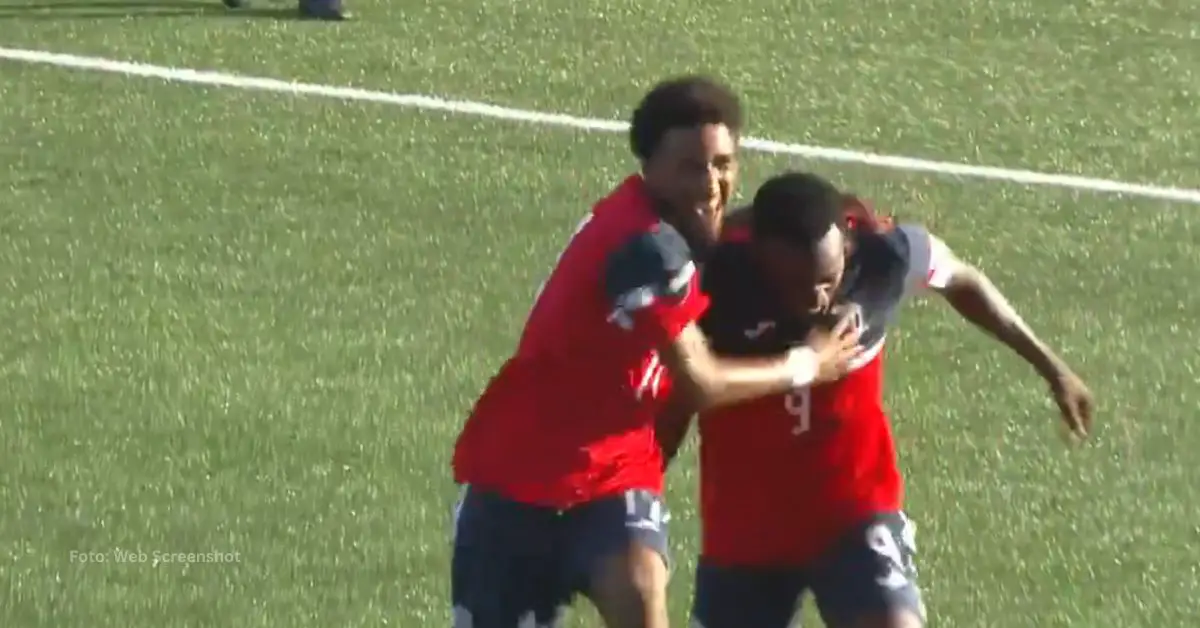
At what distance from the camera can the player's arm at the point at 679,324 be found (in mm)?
6188

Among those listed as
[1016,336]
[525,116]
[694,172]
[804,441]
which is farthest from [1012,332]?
[525,116]

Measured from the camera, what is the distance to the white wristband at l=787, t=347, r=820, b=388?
634 cm

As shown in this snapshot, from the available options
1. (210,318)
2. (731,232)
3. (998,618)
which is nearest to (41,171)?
(210,318)

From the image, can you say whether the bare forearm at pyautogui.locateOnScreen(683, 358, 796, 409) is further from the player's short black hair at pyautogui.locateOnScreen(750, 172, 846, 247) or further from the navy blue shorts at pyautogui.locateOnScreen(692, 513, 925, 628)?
the navy blue shorts at pyautogui.locateOnScreen(692, 513, 925, 628)

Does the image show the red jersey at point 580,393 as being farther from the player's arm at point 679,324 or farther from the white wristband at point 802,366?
the white wristband at point 802,366

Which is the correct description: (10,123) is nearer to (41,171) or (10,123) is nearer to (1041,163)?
(41,171)

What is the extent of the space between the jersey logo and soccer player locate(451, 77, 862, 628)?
0.07 meters

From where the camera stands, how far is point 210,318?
37.4 feet

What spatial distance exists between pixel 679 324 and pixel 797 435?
581 millimetres

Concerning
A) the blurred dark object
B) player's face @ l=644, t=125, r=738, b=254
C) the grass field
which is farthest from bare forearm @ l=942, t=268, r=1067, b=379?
the blurred dark object

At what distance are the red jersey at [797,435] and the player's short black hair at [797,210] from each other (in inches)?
4.6

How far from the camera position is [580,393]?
21.4 ft

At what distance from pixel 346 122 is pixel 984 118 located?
11.7ft

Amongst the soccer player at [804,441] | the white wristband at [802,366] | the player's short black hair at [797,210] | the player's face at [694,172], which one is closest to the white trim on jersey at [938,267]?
the soccer player at [804,441]
